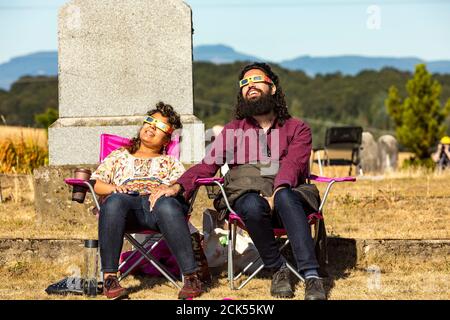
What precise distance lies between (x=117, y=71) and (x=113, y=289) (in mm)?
2512

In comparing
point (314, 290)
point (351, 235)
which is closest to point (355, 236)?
point (351, 235)

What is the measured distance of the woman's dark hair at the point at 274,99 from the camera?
494 centimetres

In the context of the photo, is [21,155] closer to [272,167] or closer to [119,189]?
[119,189]


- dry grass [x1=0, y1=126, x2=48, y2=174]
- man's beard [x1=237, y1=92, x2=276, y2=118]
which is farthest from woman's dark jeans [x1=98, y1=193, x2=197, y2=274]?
dry grass [x1=0, y1=126, x2=48, y2=174]

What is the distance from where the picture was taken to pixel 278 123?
4914mm

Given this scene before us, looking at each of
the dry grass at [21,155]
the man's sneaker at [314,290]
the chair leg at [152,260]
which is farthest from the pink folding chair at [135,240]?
the dry grass at [21,155]

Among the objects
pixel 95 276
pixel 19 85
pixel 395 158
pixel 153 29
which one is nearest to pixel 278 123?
pixel 95 276

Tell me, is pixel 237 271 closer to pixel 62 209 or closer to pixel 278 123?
pixel 278 123

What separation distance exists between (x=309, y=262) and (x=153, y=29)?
2790 mm

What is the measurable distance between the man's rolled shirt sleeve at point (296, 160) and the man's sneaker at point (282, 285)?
17.9 inches

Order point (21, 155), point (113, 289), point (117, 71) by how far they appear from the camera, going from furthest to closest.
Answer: point (21, 155)
point (117, 71)
point (113, 289)

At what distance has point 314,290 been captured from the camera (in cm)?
432

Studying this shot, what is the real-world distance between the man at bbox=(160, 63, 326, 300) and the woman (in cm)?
14

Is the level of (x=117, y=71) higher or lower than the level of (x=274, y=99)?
higher
